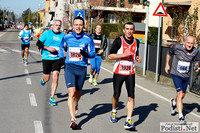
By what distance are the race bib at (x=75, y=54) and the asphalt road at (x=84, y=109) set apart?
1.22 m

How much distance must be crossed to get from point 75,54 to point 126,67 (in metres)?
0.96

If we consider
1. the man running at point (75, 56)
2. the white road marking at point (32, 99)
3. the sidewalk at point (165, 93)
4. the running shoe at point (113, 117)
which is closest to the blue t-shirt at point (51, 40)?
the white road marking at point (32, 99)

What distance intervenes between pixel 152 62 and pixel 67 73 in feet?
26.4

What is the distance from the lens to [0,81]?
10.8 m

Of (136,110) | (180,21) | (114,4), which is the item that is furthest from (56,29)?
(114,4)

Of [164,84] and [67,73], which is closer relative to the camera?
[67,73]

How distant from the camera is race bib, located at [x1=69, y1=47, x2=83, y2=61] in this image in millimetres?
5973

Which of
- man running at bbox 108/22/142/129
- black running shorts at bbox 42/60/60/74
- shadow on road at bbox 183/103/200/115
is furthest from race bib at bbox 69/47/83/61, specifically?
shadow on road at bbox 183/103/200/115

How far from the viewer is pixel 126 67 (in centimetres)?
607

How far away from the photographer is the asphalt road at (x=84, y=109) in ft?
19.5

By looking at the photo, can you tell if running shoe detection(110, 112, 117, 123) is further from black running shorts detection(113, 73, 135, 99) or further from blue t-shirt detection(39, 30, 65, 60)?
blue t-shirt detection(39, 30, 65, 60)

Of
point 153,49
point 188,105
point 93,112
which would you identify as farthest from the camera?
point 153,49

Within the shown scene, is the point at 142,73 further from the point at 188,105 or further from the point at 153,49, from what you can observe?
the point at 188,105

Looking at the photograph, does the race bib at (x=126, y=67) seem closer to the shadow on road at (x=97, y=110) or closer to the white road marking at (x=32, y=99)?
the shadow on road at (x=97, y=110)
